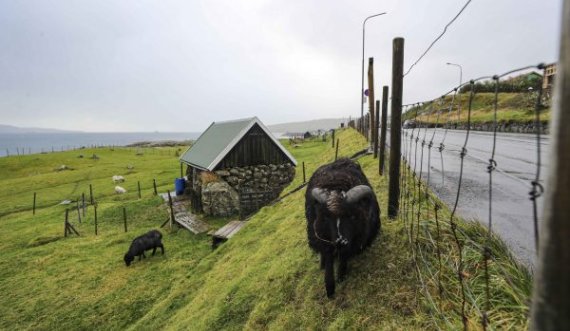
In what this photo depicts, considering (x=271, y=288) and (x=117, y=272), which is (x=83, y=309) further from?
(x=271, y=288)

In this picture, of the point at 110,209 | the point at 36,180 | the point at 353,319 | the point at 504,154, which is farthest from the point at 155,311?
the point at 36,180

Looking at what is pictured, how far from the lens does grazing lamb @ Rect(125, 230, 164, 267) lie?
14.6 metres

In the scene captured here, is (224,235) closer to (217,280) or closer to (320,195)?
(217,280)

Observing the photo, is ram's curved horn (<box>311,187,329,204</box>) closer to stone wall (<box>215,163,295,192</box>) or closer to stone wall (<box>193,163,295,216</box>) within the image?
stone wall (<box>193,163,295,216</box>)

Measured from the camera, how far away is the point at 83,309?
36.9 feet

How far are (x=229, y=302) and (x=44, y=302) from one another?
366 inches

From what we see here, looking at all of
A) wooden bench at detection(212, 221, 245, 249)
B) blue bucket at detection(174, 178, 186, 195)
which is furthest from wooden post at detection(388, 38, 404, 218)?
blue bucket at detection(174, 178, 186, 195)

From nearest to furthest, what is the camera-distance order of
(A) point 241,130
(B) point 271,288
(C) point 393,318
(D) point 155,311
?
(C) point 393,318 < (B) point 271,288 < (D) point 155,311 < (A) point 241,130

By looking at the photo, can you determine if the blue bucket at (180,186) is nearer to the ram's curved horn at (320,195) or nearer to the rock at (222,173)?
the rock at (222,173)

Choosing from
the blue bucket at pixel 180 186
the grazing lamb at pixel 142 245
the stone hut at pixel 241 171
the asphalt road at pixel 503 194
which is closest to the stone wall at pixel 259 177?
the stone hut at pixel 241 171

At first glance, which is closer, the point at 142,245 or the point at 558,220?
the point at 558,220

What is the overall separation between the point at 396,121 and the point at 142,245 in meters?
13.0

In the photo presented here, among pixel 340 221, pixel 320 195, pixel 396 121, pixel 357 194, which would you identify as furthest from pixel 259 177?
pixel 340 221

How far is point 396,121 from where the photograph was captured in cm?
650
